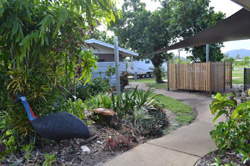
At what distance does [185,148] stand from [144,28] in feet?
47.6

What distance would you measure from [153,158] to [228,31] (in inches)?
165

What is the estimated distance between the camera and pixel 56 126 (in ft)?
9.70

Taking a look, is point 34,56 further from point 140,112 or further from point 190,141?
point 190,141

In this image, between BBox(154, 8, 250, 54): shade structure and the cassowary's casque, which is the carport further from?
the cassowary's casque

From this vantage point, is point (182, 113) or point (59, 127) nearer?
point (59, 127)

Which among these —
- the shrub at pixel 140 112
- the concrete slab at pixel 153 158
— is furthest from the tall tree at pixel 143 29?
the concrete slab at pixel 153 158

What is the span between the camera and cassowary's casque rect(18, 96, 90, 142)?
2930 millimetres

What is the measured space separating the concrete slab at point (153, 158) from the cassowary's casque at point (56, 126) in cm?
68

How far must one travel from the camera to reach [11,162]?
2916 millimetres

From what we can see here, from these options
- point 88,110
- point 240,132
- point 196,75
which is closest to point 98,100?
point 88,110

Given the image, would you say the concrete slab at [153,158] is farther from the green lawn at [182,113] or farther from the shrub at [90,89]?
the shrub at [90,89]

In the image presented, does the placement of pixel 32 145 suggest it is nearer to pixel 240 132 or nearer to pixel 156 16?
pixel 240 132

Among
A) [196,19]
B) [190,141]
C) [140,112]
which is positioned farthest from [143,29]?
[190,141]

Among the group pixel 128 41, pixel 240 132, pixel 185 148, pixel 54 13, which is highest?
pixel 128 41
